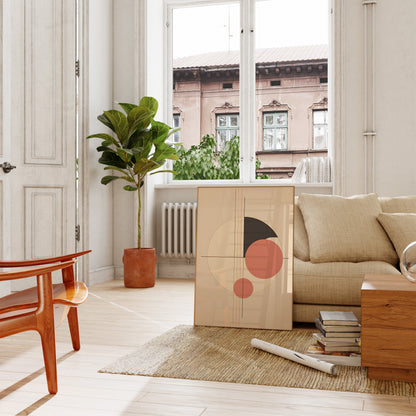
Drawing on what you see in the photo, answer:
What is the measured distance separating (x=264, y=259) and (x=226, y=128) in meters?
2.77

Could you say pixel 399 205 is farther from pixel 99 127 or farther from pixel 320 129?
pixel 99 127

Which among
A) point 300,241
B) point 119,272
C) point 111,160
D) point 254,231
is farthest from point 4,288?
point 300,241

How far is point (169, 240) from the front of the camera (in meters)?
5.39

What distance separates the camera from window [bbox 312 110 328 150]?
5.41 m

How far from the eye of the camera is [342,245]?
3318 millimetres

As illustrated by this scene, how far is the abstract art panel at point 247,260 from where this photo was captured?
3090 mm

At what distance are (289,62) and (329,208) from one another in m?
2.56

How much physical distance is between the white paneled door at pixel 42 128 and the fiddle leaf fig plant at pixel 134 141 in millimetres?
326

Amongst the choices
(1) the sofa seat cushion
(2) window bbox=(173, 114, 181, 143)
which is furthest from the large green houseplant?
(1) the sofa seat cushion

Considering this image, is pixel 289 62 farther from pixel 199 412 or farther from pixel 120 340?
pixel 199 412

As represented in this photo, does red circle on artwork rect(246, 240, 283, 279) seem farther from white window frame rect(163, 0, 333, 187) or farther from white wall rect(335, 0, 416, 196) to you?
white window frame rect(163, 0, 333, 187)

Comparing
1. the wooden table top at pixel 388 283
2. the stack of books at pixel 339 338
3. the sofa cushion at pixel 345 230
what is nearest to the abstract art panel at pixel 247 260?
the sofa cushion at pixel 345 230

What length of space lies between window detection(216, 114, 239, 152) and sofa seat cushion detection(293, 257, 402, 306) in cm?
270

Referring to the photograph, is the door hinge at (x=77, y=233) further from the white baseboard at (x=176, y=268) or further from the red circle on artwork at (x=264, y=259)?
the red circle on artwork at (x=264, y=259)
